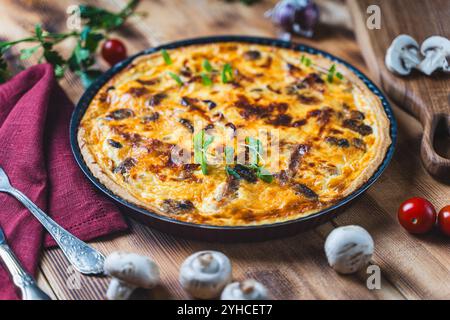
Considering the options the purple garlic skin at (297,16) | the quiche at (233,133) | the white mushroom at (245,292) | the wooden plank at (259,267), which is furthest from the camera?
the purple garlic skin at (297,16)

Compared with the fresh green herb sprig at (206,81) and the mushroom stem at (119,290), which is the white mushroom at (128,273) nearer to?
the mushroom stem at (119,290)

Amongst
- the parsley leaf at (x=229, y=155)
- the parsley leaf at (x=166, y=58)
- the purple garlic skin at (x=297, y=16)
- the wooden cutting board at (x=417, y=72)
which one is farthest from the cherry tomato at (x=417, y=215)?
the purple garlic skin at (x=297, y=16)

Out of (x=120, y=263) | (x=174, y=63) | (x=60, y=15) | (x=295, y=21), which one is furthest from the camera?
(x=60, y=15)

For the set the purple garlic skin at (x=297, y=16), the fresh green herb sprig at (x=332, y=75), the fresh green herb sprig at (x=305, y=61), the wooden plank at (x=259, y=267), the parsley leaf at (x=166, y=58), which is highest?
the purple garlic skin at (x=297, y=16)
